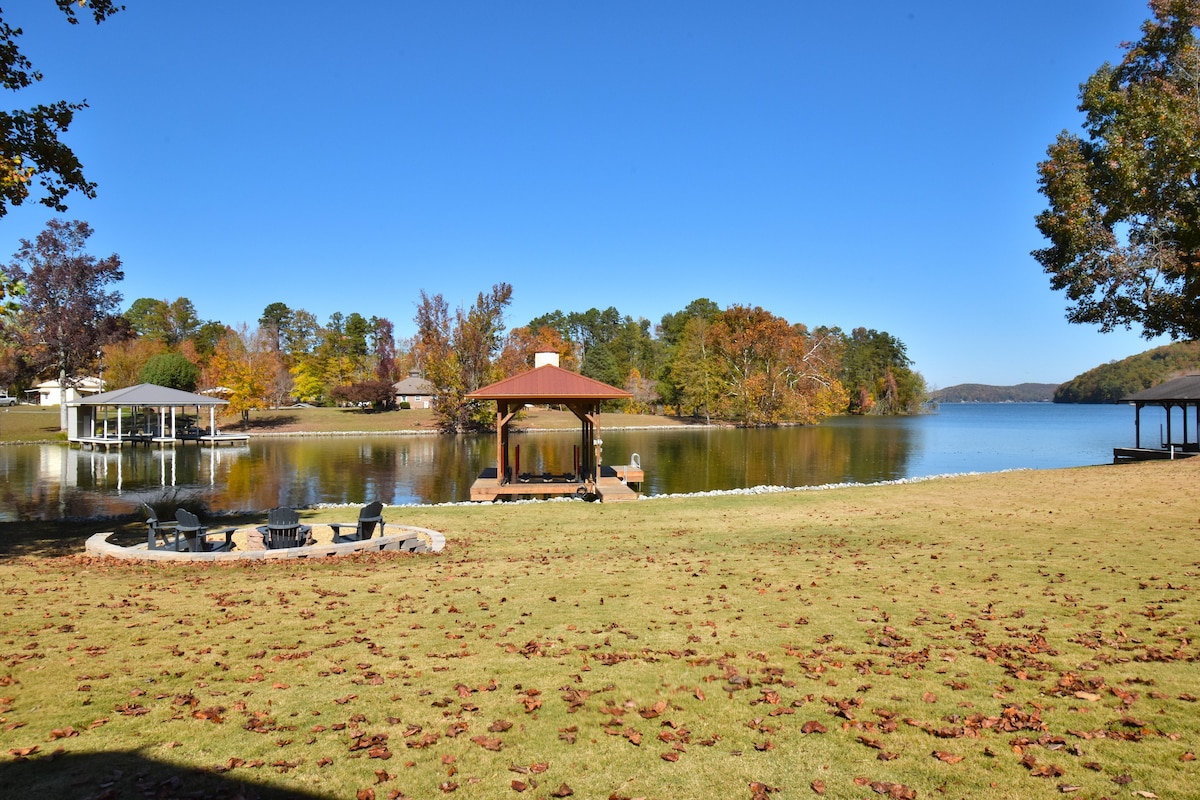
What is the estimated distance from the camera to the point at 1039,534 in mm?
11047

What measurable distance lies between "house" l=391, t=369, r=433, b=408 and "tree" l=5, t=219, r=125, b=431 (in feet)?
87.3

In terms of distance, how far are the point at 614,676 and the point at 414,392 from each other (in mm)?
74364

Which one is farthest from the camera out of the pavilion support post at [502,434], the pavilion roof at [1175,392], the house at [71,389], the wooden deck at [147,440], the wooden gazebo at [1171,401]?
the house at [71,389]

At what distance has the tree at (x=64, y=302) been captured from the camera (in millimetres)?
45469

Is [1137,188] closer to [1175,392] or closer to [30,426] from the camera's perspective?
[1175,392]

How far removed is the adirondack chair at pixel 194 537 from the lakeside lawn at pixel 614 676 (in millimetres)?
809

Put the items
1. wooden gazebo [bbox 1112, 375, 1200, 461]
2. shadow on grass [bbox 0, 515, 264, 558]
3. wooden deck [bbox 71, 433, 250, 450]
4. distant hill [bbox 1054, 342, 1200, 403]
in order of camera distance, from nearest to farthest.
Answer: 1. shadow on grass [bbox 0, 515, 264, 558]
2. wooden gazebo [bbox 1112, 375, 1200, 461]
3. wooden deck [bbox 71, 433, 250, 450]
4. distant hill [bbox 1054, 342, 1200, 403]

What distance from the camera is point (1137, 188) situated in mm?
19625

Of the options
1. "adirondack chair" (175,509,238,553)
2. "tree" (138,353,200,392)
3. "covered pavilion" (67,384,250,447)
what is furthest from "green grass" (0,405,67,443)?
"adirondack chair" (175,509,238,553)

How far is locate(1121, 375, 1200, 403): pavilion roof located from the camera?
1000 inches

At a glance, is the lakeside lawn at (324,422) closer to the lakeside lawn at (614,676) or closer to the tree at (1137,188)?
the tree at (1137,188)

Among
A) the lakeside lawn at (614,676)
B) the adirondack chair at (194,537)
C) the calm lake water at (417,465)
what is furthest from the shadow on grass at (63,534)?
the calm lake water at (417,465)

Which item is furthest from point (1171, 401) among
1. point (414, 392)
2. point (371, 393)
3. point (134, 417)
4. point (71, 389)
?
point (414, 392)

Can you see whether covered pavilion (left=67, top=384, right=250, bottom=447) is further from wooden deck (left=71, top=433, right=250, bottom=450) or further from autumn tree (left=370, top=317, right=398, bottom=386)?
autumn tree (left=370, top=317, right=398, bottom=386)
